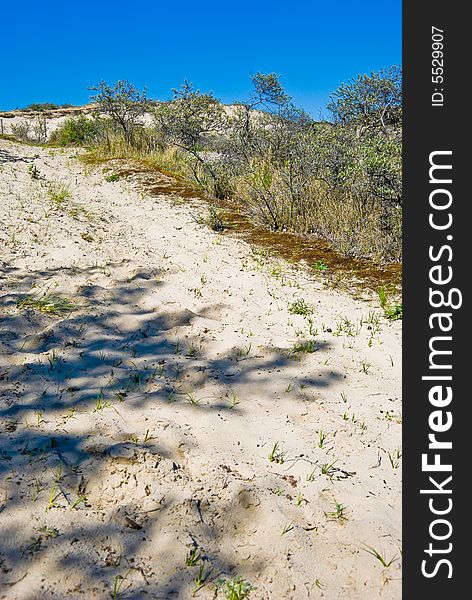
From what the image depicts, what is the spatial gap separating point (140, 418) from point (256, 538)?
3.17 ft

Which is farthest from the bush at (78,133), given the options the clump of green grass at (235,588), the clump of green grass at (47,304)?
the clump of green grass at (235,588)

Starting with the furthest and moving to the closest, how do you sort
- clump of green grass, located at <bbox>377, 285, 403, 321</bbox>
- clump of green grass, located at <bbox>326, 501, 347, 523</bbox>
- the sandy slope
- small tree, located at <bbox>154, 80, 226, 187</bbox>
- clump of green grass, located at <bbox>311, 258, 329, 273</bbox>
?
1. small tree, located at <bbox>154, 80, 226, 187</bbox>
2. clump of green grass, located at <bbox>311, 258, 329, 273</bbox>
3. clump of green grass, located at <bbox>377, 285, 403, 321</bbox>
4. clump of green grass, located at <bbox>326, 501, 347, 523</bbox>
5. the sandy slope

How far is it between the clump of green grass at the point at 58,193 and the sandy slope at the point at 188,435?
261cm

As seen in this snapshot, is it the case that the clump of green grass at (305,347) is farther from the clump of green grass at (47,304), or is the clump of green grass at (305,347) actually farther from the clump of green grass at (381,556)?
the clump of green grass at (47,304)

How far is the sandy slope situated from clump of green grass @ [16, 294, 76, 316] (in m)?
0.06

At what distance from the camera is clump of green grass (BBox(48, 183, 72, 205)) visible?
711cm

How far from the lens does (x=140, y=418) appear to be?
2588 mm

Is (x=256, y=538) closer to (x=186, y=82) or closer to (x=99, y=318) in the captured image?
(x=99, y=318)

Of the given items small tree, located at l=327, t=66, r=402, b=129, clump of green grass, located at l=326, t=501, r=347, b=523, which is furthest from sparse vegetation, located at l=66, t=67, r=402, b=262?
clump of green grass, located at l=326, t=501, r=347, b=523

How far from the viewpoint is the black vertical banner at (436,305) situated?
1.87 m

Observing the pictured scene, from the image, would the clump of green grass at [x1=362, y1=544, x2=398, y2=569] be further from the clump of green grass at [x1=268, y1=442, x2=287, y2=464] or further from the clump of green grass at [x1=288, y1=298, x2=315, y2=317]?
the clump of green grass at [x1=288, y1=298, x2=315, y2=317]

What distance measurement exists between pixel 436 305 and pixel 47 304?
9.35 feet

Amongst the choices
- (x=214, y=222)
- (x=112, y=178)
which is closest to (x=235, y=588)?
(x=214, y=222)

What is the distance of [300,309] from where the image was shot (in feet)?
13.5
